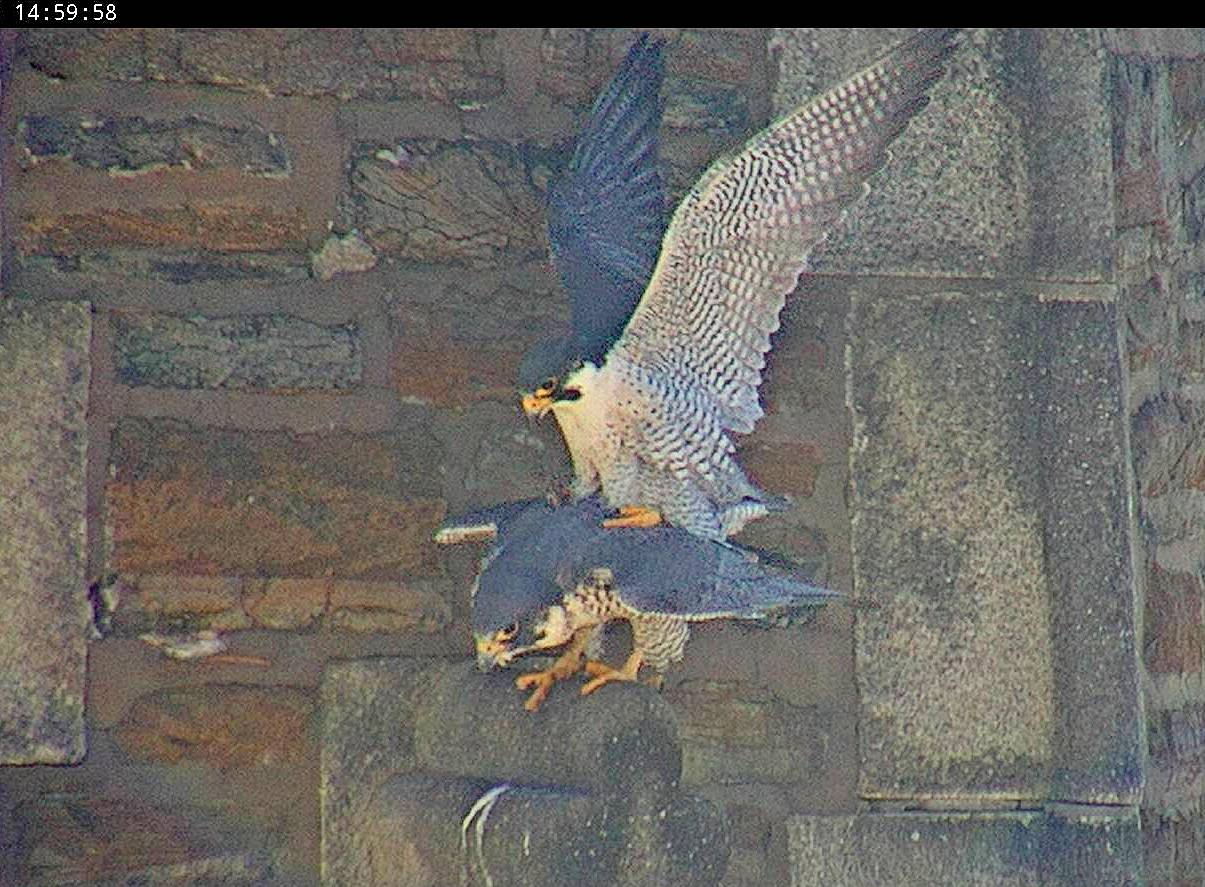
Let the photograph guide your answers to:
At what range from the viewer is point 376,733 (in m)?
3.32

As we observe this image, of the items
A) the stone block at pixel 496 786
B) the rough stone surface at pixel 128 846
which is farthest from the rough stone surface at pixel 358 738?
the rough stone surface at pixel 128 846

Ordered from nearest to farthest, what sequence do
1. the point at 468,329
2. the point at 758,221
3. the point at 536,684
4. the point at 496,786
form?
the point at 496,786
the point at 536,684
the point at 758,221
the point at 468,329

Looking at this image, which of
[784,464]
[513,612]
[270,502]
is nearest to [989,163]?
[784,464]

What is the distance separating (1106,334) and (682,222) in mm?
798

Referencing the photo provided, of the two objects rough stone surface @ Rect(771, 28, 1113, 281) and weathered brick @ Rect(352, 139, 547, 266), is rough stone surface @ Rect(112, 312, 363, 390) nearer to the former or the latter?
weathered brick @ Rect(352, 139, 547, 266)

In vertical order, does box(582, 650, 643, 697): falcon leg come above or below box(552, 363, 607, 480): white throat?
below

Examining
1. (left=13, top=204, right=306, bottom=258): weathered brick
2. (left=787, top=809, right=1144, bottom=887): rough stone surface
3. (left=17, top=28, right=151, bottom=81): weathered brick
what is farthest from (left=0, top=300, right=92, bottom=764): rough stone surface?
(left=787, top=809, right=1144, bottom=887): rough stone surface

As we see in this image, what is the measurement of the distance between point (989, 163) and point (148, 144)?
137 cm

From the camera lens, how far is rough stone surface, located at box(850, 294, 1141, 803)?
3.56 m

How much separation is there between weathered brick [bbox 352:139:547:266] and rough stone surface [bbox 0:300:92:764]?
48cm

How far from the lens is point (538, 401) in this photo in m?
3.29

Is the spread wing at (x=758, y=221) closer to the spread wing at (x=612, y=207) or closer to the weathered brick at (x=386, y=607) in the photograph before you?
the spread wing at (x=612, y=207)
